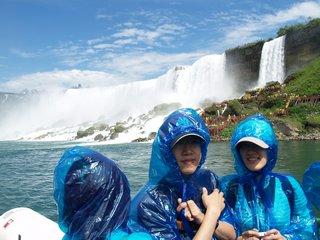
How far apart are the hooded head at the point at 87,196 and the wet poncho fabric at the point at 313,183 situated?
5.03 ft

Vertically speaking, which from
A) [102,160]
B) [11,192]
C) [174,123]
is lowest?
[11,192]

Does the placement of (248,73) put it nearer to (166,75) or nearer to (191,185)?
(166,75)

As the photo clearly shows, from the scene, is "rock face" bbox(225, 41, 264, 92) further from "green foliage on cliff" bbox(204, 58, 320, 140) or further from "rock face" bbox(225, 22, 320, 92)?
"green foliage on cliff" bbox(204, 58, 320, 140)

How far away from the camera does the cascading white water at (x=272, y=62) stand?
37031mm

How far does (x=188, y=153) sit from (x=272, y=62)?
38.4 metres

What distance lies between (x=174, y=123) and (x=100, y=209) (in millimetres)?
702

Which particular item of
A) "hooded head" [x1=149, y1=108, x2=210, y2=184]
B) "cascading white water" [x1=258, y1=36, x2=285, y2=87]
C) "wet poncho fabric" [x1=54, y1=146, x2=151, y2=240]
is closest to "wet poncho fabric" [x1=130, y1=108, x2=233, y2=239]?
"hooded head" [x1=149, y1=108, x2=210, y2=184]

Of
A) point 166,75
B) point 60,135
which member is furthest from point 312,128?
point 60,135

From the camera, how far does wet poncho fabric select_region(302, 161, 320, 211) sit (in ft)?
8.10

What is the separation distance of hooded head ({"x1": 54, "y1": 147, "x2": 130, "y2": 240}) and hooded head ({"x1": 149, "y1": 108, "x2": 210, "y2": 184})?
46 centimetres

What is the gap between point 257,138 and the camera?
235 centimetres

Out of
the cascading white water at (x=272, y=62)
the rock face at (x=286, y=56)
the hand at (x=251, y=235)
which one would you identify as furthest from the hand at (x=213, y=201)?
the cascading white water at (x=272, y=62)

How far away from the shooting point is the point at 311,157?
46.5 ft

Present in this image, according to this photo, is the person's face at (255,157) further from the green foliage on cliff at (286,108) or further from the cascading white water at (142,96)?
the cascading white water at (142,96)
